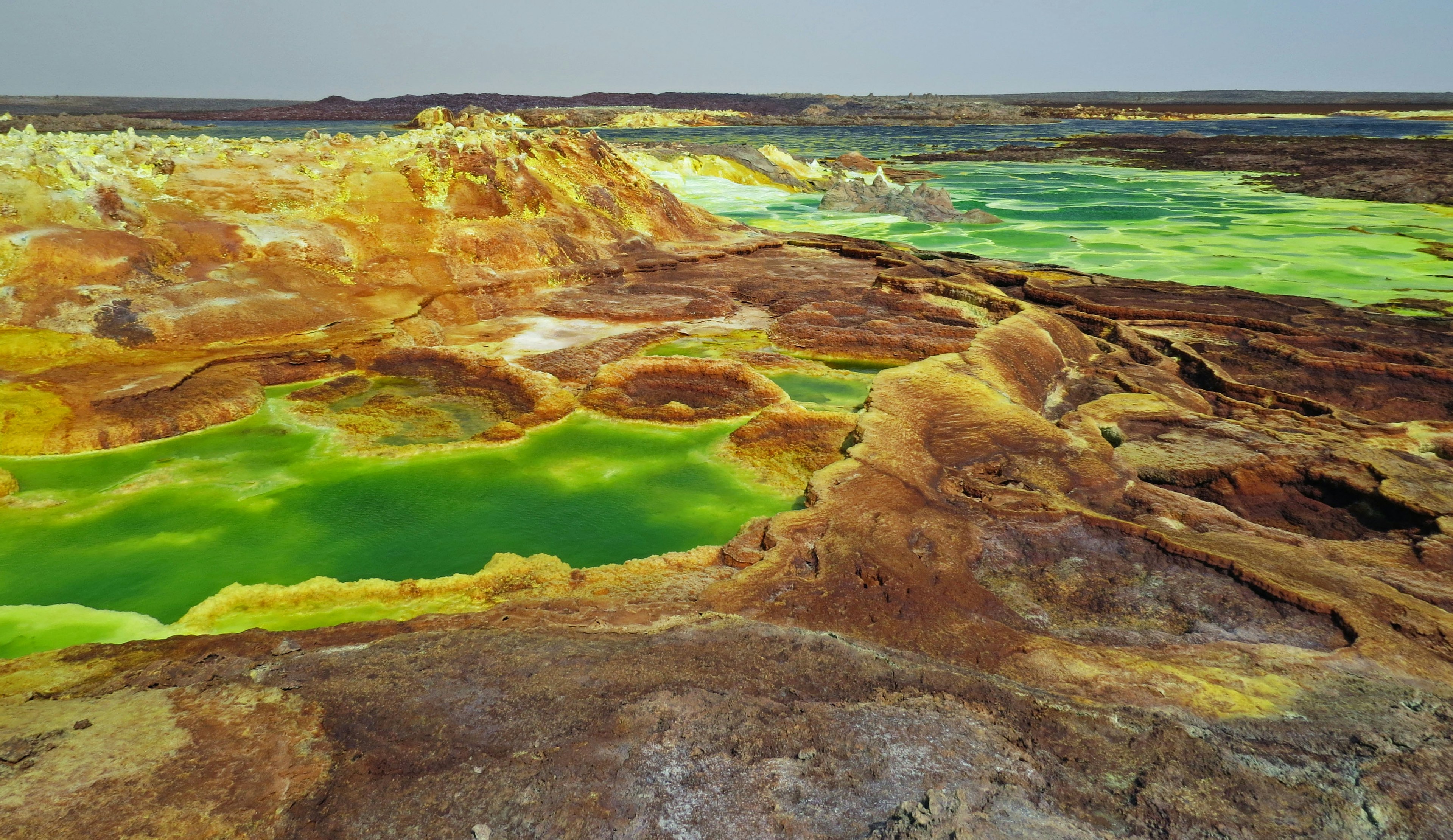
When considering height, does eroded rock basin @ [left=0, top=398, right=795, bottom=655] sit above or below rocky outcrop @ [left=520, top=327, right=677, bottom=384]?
below

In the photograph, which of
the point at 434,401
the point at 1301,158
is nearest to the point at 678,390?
the point at 434,401

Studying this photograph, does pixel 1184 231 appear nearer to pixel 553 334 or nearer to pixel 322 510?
pixel 553 334

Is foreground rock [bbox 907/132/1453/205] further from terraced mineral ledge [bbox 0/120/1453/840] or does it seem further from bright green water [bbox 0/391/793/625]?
bright green water [bbox 0/391/793/625]

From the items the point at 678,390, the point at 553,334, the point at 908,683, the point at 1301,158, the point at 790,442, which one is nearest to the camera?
the point at 908,683

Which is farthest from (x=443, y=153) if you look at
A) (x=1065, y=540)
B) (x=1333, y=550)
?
(x=1333, y=550)

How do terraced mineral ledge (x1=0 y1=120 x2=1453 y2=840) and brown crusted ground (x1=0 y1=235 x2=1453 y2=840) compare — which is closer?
brown crusted ground (x1=0 y1=235 x2=1453 y2=840)

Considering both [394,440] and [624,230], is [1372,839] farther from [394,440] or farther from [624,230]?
[624,230]

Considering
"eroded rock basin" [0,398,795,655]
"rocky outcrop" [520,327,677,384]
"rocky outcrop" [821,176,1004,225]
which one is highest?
"rocky outcrop" [821,176,1004,225]

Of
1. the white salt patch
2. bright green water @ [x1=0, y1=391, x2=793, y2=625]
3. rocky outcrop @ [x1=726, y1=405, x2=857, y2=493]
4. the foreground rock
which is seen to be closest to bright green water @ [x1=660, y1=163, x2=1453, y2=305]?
the foreground rock
